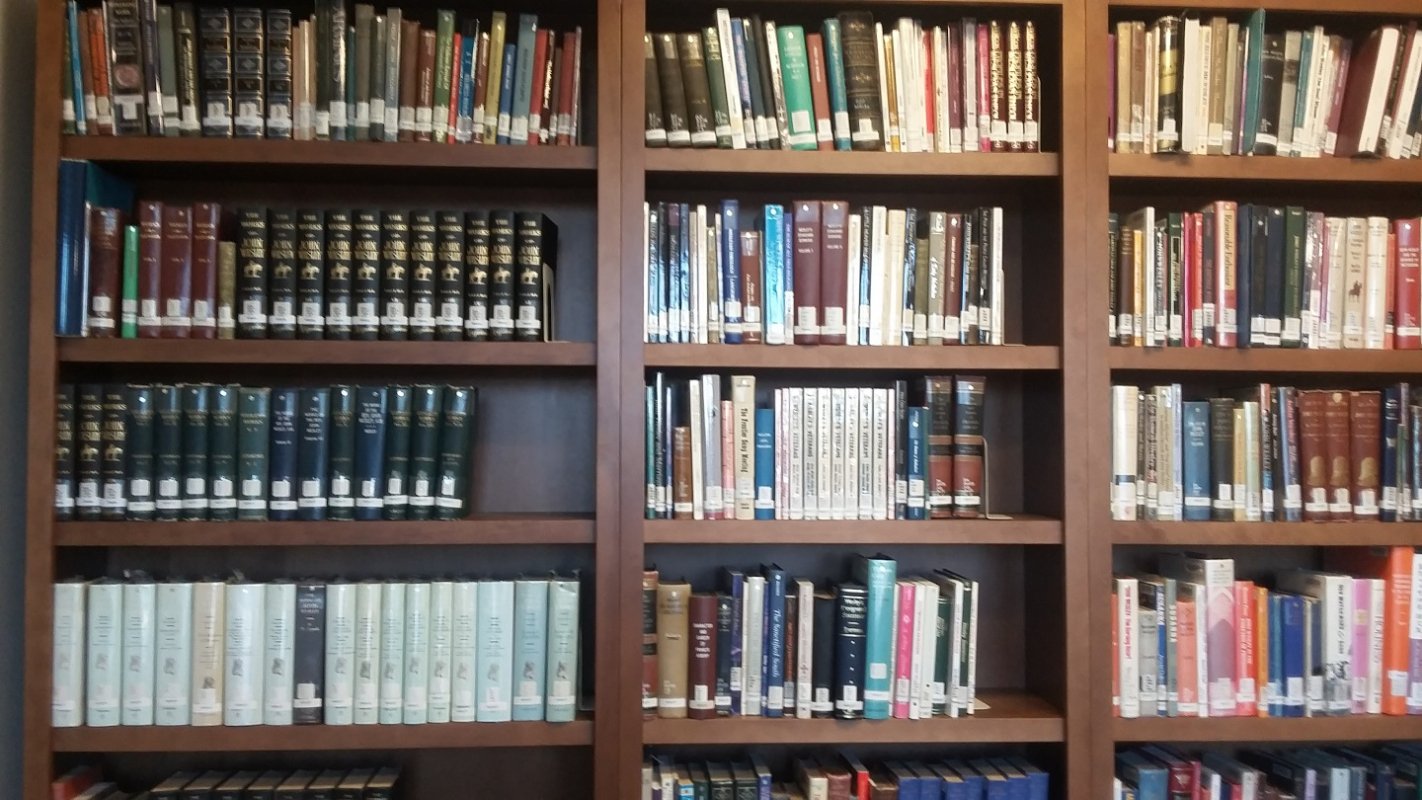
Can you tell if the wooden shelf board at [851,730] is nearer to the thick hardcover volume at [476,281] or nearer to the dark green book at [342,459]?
the dark green book at [342,459]

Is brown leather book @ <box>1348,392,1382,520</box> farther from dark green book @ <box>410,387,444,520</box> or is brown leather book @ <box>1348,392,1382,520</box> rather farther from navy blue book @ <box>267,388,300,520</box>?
navy blue book @ <box>267,388,300,520</box>

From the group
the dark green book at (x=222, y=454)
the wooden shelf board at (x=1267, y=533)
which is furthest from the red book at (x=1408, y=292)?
the dark green book at (x=222, y=454)

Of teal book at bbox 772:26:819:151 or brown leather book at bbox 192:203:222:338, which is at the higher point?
teal book at bbox 772:26:819:151

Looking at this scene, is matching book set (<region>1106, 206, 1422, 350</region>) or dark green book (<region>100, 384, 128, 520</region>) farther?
matching book set (<region>1106, 206, 1422, 350</region>)

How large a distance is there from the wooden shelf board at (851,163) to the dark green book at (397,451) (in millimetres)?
641

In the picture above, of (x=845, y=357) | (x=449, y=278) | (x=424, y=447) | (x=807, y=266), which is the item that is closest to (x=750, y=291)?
(x=807, y=266)

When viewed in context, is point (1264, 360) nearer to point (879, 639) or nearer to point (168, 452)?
point (879, 639)

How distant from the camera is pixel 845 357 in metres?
1.70

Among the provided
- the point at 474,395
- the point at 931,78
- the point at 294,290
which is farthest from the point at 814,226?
the point at 294,290

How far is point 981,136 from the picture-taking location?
1.75 meters

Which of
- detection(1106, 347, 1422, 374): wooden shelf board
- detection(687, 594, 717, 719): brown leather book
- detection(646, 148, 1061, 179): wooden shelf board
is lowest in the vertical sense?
detection(687, 594, 717, 719): brown leather book

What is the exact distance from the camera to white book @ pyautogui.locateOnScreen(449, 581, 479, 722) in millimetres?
1668

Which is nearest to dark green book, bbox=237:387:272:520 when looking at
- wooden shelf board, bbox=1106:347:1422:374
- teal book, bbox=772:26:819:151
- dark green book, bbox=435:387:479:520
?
dark green book, bbox=435:387:479:520

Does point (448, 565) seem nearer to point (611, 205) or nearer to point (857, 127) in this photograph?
point (611, 205)
